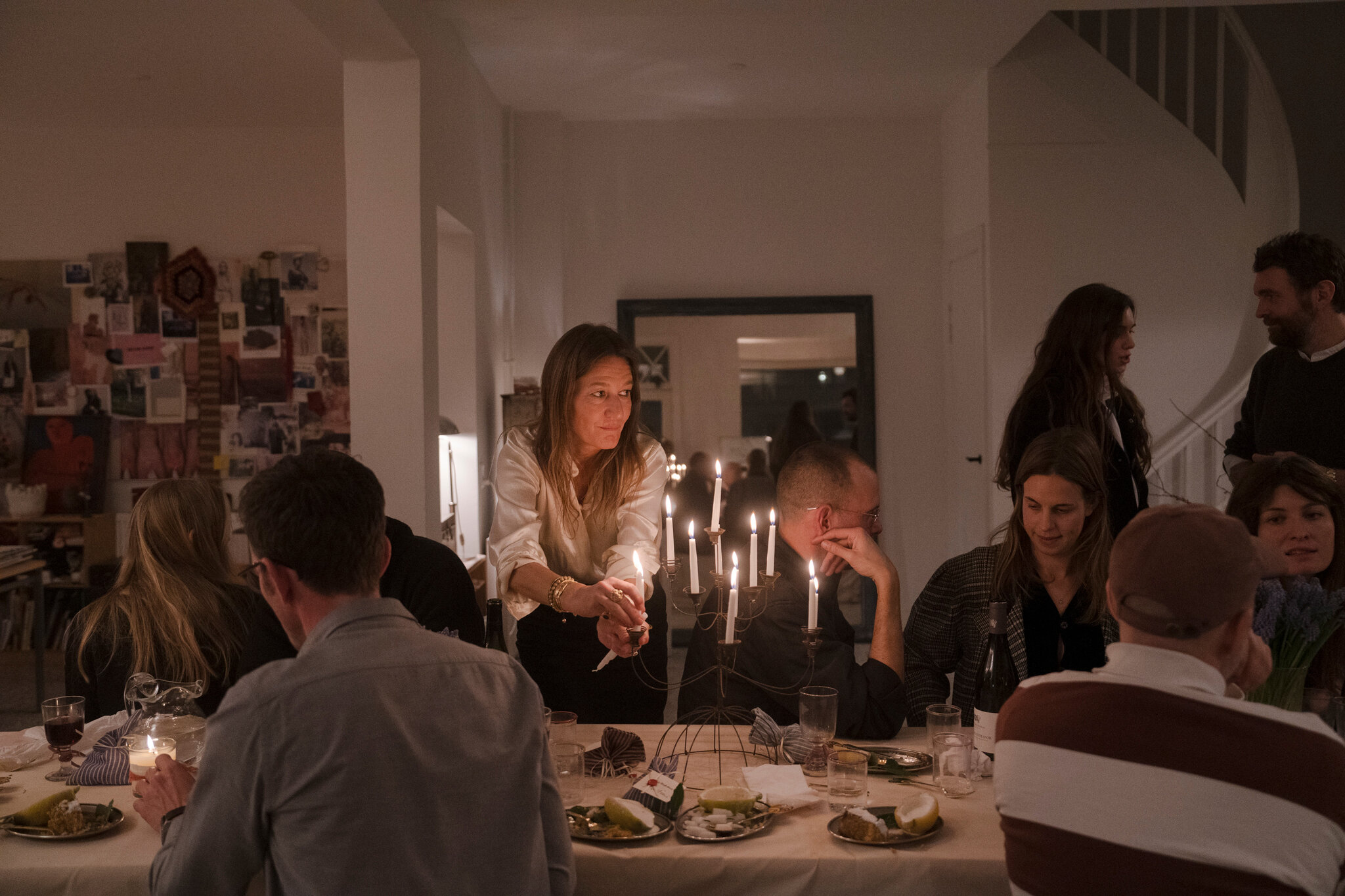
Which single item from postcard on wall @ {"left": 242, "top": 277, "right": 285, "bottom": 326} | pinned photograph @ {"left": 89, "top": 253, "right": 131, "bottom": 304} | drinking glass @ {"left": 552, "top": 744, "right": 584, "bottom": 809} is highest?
pinned photograph @ {"left": 89, "top": 253, "right": 131, "bottom": 304}

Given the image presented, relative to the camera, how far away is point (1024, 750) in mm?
1302

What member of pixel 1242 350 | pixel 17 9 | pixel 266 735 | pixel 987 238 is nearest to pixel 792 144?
pixel 987 238

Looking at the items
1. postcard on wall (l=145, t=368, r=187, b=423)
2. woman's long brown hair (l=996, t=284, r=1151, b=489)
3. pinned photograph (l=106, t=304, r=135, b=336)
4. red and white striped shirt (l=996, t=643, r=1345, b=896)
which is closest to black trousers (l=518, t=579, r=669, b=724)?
woman's long brown hair (l=996, t=284, r=1151, b=489)

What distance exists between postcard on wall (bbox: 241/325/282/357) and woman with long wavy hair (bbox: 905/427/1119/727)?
485 cm

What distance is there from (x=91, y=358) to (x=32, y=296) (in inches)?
20.3

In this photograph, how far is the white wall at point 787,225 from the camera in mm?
6242

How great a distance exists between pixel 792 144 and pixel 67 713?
5.20 meters

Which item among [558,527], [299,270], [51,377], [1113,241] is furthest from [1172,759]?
[51,377]

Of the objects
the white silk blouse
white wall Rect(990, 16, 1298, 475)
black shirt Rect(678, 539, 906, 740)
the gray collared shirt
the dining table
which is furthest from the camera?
white wall Rect(990, 16, 1298, 475)

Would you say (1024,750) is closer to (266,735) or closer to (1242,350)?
(266,735)

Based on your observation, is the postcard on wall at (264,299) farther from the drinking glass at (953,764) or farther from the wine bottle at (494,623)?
the drinking glass at (953,764)

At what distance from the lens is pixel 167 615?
2340 mm

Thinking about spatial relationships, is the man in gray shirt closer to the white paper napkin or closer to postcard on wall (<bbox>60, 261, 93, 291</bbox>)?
the white paper napkin

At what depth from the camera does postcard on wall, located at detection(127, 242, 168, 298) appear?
6.12 meters
